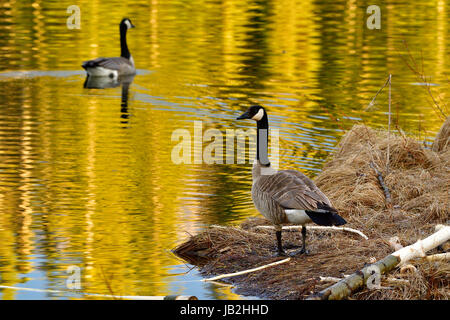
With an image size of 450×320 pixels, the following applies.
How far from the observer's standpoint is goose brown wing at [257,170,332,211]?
9.38 meters

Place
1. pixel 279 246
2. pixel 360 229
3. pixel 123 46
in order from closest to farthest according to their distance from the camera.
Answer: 1. pixel 279 246
2. pixel 360 229
3. pixel 123 46

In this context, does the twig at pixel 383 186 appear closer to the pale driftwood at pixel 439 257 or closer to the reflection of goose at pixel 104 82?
the pale driftwood at pixel 439 257

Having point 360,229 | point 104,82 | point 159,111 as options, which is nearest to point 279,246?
point 360,229

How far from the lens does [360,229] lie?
1134 centimetres

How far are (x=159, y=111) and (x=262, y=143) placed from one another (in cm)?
961

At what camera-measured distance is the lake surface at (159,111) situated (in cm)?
1125

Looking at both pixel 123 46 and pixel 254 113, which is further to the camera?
pixel 123 46

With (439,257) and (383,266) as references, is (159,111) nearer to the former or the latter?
(439,257)

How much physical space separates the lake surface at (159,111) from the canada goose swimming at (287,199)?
101cm

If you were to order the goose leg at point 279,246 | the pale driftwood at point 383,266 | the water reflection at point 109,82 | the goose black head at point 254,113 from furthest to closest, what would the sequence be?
the water reflection at point 109,82, the goose black head at point 254,113, the goose leg at point 279,246, the pale driftwood at point 383,266

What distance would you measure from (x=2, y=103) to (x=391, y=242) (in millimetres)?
12965

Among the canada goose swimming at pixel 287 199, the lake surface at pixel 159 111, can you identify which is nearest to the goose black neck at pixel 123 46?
the lake surface at pixel 159 111

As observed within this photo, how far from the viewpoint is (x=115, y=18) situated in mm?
35750

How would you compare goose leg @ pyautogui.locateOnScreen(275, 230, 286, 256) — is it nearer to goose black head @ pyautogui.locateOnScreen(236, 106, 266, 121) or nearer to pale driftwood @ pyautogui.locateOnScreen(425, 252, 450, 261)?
goose black head @ pyautogui.locateOnScreen(236, 106, 266, 121)
